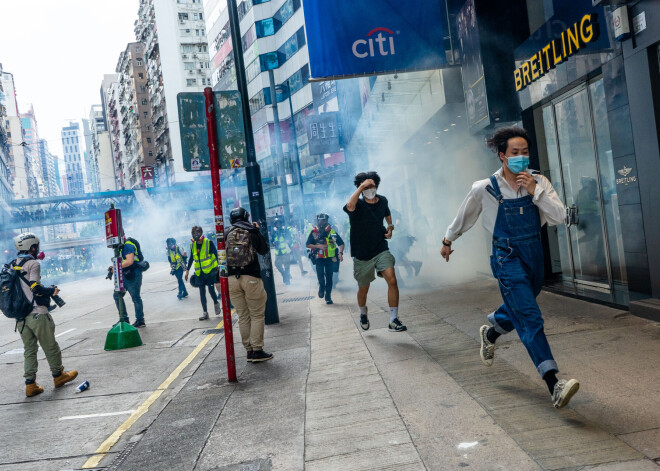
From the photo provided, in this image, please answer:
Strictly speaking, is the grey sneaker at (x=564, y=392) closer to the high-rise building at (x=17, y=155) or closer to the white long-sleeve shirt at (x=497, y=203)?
the white long-sleeve shirt at (x=497, y=203)

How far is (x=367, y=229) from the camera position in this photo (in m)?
7.03

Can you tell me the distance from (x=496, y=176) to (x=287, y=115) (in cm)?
5691

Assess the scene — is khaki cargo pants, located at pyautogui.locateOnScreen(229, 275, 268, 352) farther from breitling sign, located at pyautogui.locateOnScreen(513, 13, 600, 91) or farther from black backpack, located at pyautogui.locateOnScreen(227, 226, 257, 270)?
breitling sign, located at pyautogui.locateOnScreen(513, 13, 600, 91)

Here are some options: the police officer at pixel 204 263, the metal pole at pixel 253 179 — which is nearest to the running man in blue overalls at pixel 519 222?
the metal pole at pixel 253 179

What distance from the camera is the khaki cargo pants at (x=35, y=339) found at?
6.51m

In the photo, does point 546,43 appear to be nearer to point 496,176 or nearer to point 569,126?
point 569,126

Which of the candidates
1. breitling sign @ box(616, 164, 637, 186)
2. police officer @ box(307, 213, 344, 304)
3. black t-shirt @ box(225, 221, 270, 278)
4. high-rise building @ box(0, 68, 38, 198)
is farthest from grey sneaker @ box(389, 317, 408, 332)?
high-rise building @ box(0, 68, 38, 198)

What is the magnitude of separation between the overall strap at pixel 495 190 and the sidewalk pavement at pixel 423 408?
1325 millimetres

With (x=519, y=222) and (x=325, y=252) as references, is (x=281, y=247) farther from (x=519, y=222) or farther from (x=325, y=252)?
(x=519, y=222)

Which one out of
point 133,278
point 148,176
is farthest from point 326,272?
point 148,176

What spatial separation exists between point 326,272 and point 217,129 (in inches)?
216

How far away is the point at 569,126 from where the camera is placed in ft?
27.4

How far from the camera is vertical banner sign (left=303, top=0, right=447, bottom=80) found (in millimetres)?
9891

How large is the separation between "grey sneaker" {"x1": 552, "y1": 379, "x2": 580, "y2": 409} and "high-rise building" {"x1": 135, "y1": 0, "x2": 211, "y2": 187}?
284 ft
